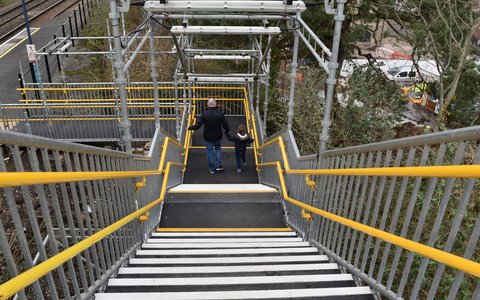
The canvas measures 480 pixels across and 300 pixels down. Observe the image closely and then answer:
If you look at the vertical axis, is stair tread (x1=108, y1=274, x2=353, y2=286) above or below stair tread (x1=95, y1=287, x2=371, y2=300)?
below

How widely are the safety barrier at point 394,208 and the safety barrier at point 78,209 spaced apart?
196 cm

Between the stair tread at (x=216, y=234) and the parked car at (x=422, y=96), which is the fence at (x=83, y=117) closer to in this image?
the parked car at (x=422, y=96)

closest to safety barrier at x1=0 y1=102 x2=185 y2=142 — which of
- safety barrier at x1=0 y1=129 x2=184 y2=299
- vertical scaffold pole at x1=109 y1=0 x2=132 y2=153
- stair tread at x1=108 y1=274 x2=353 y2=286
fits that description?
safety barrier at x1=0 y1=129 x2=184 y2=299

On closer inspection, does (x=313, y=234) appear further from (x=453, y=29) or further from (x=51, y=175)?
(x=453, y=29)

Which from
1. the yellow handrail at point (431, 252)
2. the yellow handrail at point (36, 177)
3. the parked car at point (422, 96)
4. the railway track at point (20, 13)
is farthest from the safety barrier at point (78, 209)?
the railway track at point (20, 13)

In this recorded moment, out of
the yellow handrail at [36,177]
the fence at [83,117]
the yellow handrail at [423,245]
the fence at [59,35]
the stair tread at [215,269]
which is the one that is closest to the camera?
the yellow handrail at [36,177]

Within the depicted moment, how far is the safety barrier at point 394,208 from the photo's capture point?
207 cm

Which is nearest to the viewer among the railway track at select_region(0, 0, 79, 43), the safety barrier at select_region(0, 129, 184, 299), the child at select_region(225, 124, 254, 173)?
the safety barrier at select_region(0, 129, 184, 299)

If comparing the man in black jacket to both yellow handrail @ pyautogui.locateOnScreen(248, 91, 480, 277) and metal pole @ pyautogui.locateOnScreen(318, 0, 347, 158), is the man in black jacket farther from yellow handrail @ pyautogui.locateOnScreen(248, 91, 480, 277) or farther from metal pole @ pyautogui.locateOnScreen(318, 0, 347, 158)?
yellow handrail @ pyautogui.locateOnScreen(248, 91, 480, 277)

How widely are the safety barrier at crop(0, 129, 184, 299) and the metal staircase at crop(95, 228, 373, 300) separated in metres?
0.23

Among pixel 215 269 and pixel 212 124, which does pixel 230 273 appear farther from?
pixel 212 124

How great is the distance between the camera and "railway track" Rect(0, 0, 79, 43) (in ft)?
73.7

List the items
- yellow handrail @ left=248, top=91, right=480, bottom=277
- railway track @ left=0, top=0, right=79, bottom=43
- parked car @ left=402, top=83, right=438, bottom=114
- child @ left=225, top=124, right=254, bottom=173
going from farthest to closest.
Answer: railway track @ left=0, top=0, right=79, bottom=43
parked car @ left=402, top=83, right=438, bottom=114
child @ left=225, top=124, right=254, bottom=173
yellow handrail @ left=248, top=91, right=480, bottom=277

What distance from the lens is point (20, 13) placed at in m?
24.7
